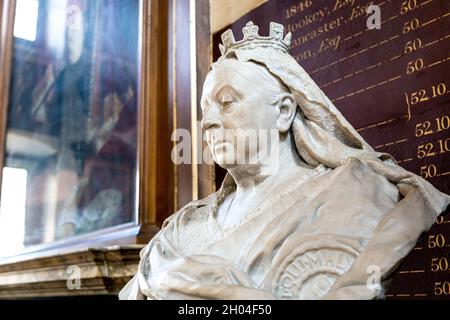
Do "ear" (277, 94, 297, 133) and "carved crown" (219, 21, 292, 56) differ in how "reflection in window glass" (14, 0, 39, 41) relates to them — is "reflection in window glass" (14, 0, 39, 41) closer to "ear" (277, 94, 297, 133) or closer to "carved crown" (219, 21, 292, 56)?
"carved crown" (219, 21, 292, 56)

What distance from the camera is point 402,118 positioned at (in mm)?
2471

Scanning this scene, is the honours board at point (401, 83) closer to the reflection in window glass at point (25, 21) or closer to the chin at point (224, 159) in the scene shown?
the chin at point (224, 159)

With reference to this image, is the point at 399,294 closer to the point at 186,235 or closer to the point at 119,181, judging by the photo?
the point at 186,235

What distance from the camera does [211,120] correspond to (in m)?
1.83

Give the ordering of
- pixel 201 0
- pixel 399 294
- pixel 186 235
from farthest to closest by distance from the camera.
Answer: pixel 201 0
pixel 399 294
pixel 186 235

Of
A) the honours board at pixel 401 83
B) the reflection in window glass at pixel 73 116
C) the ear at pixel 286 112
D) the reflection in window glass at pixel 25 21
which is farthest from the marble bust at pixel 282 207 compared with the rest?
the reflection in window glass at pixel 25 21

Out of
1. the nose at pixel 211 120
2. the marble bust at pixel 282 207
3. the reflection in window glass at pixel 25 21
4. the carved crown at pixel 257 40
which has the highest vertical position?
the reflection in window glass at pixel 25 21

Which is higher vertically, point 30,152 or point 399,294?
point 30,152

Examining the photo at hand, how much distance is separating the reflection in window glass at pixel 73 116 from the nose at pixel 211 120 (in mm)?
1864

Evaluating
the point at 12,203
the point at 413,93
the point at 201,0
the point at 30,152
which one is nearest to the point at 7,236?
the point at 12,203

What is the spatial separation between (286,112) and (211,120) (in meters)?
0.27

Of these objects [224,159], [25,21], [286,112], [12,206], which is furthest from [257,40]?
[25,21]

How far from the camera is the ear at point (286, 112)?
1866 millimetres
